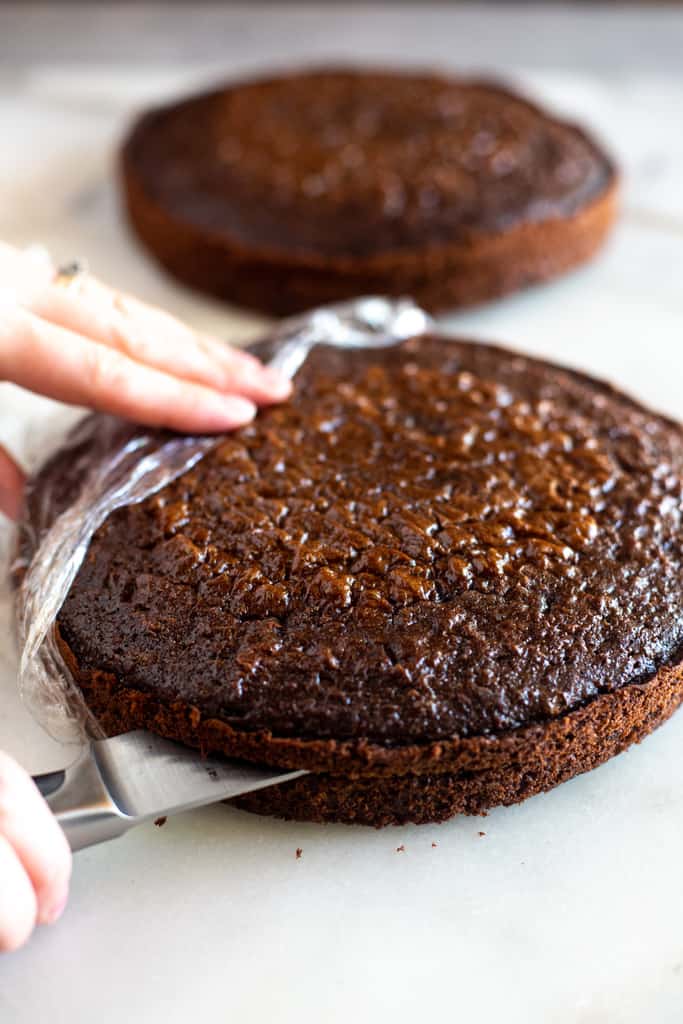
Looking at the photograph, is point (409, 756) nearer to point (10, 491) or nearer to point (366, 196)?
point (10, 491)

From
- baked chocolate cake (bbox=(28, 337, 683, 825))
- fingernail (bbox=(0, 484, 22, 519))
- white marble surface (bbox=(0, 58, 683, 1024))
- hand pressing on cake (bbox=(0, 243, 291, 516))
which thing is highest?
hand pressing on cake (bbox=(0, 243, 291, 516))

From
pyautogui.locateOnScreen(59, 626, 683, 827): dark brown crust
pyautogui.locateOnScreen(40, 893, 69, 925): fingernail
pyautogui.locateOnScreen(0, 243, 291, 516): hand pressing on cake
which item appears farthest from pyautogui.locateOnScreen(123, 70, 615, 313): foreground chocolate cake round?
pyautogui.locateOnScreen(40, 893, 69, 925): fingernail

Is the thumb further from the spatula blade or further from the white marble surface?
the spatula blade

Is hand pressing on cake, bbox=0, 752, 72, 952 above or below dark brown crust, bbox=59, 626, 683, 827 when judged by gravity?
above

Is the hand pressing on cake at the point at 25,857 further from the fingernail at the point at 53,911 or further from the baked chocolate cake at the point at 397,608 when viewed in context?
the baked chocolate cake at the point at 397,608

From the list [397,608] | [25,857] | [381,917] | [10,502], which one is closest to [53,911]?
[25,857]

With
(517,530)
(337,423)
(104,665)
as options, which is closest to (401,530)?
(517,530)
